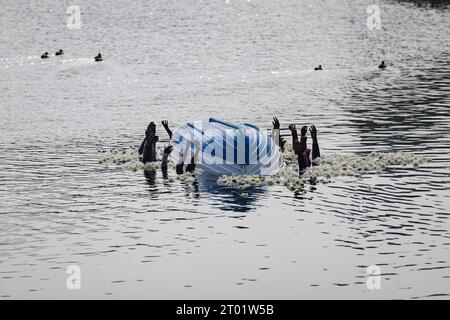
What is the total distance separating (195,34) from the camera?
19300 cm

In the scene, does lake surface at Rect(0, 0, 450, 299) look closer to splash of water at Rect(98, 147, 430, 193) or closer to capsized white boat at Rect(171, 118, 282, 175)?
splash of water at Rect(98, 147, 430, 193)

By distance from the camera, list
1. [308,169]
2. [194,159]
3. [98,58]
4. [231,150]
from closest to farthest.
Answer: [231,150] < [308,169] < [194,159] < [98,58]

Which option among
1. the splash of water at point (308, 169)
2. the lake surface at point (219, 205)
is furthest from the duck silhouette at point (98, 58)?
the splash of water at point (308, 169)

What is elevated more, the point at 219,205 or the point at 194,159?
the point at 194,159

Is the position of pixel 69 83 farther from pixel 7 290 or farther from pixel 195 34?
pixel 7 290

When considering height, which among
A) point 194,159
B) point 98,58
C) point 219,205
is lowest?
point 219,205

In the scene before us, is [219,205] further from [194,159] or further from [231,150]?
[194,159]

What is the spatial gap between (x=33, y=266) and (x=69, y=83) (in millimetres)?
87082

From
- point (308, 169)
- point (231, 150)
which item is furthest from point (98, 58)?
point (231, 150)

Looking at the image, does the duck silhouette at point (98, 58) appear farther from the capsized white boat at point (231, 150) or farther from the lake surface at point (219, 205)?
the capsized white boat at point (231, 150)

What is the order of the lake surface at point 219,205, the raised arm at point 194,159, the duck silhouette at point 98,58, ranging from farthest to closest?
the duck silhouette at point 98,58
the raised arm at point 194,159
the lake surface at point 219,205

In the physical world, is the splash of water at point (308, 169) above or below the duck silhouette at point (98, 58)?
below

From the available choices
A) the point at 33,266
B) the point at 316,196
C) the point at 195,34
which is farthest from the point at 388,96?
the point at 195,34

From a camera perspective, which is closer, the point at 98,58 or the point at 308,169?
the point at 308,169
